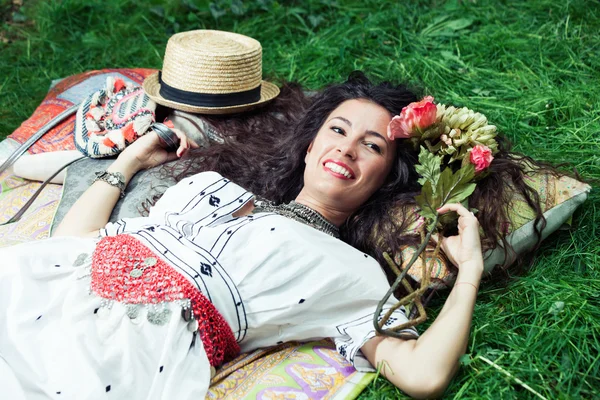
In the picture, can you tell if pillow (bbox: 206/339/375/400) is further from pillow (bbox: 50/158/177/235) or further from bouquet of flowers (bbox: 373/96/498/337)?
pillow (bbox: 50/158/177/235)

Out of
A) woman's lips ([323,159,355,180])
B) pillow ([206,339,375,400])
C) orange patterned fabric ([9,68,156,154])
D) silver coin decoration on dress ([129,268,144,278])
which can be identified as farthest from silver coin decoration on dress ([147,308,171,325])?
orange patterned fabric ([9,68,156,154])

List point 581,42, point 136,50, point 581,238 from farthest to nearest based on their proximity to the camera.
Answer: point 136,50
point 581,42
point 581,238

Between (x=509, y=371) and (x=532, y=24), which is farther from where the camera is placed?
(x=532, y=24)

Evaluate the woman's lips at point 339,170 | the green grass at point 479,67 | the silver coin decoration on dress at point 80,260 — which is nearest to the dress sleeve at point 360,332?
the green grass at point 479,67

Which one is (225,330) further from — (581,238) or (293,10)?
(293,10)

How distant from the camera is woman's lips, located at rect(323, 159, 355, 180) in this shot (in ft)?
10.8

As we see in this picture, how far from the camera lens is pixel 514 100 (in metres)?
4.90

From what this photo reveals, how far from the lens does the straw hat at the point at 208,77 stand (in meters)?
4.23

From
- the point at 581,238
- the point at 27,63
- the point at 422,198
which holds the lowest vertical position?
the point at 27,63

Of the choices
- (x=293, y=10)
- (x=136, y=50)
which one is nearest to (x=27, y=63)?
(x=136, y=50)

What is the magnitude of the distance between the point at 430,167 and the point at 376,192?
434mm

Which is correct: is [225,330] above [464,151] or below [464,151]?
below

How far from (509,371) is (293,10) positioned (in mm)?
4574

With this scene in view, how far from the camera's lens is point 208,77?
4242 mm
